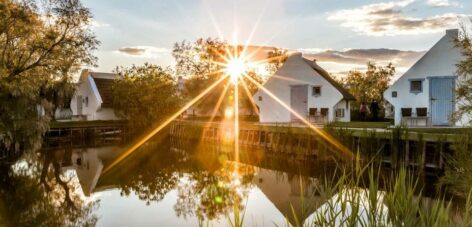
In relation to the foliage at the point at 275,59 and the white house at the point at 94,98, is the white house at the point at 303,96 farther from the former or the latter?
the foliage at the point at 275,59

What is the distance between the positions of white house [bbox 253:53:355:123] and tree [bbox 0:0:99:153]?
14767mm

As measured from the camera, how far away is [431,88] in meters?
23.3

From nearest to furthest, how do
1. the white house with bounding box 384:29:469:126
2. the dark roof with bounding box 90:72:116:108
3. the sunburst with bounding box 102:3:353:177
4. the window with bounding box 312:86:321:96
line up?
the white house with bounding box 384:29:469:126 → the window with bounding box 312:86:321:96 → the sunburst with bounding box 102:3:353:177 → the dark roof with bounding box 90:72:116:108

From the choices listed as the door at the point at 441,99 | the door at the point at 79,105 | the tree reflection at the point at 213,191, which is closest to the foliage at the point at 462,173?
the tree reflection at the point at 213,191

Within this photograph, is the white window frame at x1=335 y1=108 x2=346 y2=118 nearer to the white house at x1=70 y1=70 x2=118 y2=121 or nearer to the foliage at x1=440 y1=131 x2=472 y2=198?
the foliage at x1=440 y1=131 x2=472 y2=198

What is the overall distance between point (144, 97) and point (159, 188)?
75.1ft

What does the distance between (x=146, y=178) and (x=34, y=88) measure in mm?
8212

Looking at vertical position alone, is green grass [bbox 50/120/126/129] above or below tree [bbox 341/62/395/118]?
below

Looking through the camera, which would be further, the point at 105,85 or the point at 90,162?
the point at 105,85

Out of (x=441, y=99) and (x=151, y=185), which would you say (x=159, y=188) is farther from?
(x=441, y=99)

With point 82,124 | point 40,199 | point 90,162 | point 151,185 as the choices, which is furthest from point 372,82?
point 40,199

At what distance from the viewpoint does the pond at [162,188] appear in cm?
1147

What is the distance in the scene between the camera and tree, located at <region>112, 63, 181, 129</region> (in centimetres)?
3831

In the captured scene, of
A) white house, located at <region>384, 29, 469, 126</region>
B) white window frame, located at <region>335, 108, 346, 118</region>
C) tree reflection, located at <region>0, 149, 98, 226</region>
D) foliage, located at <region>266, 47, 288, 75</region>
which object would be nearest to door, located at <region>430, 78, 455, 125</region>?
white house, located at <region>384, 29, 469, 126</region>
